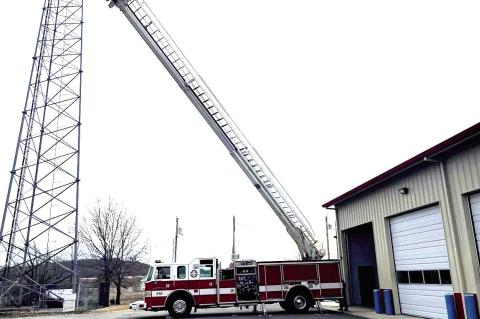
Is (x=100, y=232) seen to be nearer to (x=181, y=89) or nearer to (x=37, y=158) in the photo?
(x=37, y=158)

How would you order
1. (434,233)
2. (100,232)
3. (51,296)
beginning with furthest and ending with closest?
(100,232) < (51,296) < (434,233)

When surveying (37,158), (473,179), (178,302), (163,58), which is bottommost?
(178,302)

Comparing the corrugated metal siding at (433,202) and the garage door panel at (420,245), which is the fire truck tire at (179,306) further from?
the garage door panel at (420,245)

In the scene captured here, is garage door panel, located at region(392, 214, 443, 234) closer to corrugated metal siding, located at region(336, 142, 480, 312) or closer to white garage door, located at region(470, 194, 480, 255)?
corrugated metal siding, located at region(336, 142, 480, 312)

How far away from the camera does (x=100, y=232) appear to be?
31.0 m

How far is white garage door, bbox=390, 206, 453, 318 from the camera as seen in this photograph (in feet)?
40.0

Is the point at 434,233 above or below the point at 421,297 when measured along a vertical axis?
above

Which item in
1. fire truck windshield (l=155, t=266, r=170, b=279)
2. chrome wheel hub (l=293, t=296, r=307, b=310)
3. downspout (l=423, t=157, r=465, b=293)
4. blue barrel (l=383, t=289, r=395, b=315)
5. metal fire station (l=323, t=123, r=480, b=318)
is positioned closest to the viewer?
metal fire station (l=323, t=123, r=480, b=318)

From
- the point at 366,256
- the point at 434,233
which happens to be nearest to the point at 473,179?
the point at 434,233

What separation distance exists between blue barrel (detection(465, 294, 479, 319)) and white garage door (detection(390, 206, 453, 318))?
1505 mm

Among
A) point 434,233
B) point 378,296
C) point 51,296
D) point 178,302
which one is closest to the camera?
point 434,233

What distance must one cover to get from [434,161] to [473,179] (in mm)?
1414

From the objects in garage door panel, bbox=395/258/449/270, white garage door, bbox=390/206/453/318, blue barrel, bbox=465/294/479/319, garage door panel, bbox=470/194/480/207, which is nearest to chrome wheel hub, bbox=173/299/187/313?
white garage door, bbox=390/206/453/318

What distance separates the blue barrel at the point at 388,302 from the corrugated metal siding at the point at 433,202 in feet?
0.85
